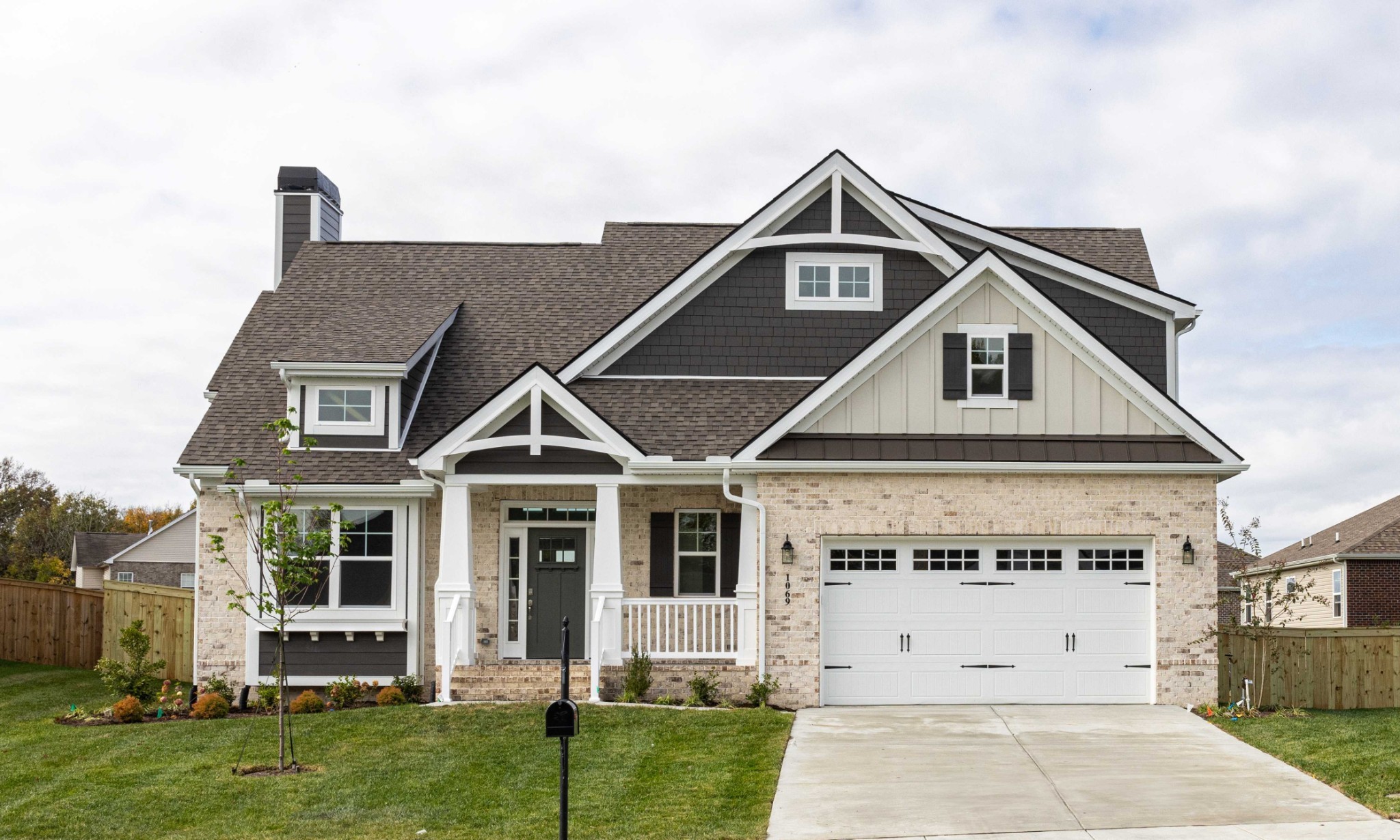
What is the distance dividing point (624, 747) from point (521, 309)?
9.72 metres

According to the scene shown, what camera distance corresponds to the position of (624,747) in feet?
45.3

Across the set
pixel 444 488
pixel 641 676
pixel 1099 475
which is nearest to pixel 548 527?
pixel 444 488

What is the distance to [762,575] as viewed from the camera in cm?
1691

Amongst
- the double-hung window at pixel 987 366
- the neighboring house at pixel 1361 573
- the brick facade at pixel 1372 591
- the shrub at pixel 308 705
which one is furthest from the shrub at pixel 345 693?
the brick facade at pixel 1372 591

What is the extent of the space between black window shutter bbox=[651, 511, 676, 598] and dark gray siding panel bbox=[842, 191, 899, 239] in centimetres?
506

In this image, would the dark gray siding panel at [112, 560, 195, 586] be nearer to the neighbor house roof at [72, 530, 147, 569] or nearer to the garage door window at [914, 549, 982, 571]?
the neighbor house roof at [72, 530, 147, 569]

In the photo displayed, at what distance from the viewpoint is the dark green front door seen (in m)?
19.0

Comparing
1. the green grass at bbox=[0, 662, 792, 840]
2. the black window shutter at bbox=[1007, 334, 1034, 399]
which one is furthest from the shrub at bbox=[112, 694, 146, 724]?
the black window shutter at bbox=[1007, 334, 1034, 399]

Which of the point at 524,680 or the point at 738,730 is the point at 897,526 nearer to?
the point at 738,730

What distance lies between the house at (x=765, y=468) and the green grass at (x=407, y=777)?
1989mm

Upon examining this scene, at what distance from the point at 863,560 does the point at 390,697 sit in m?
6.50

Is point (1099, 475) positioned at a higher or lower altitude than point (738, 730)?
higher

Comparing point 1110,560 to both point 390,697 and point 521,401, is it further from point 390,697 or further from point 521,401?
point 390,697

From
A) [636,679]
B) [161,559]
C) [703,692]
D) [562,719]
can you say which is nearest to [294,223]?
[636,679]
